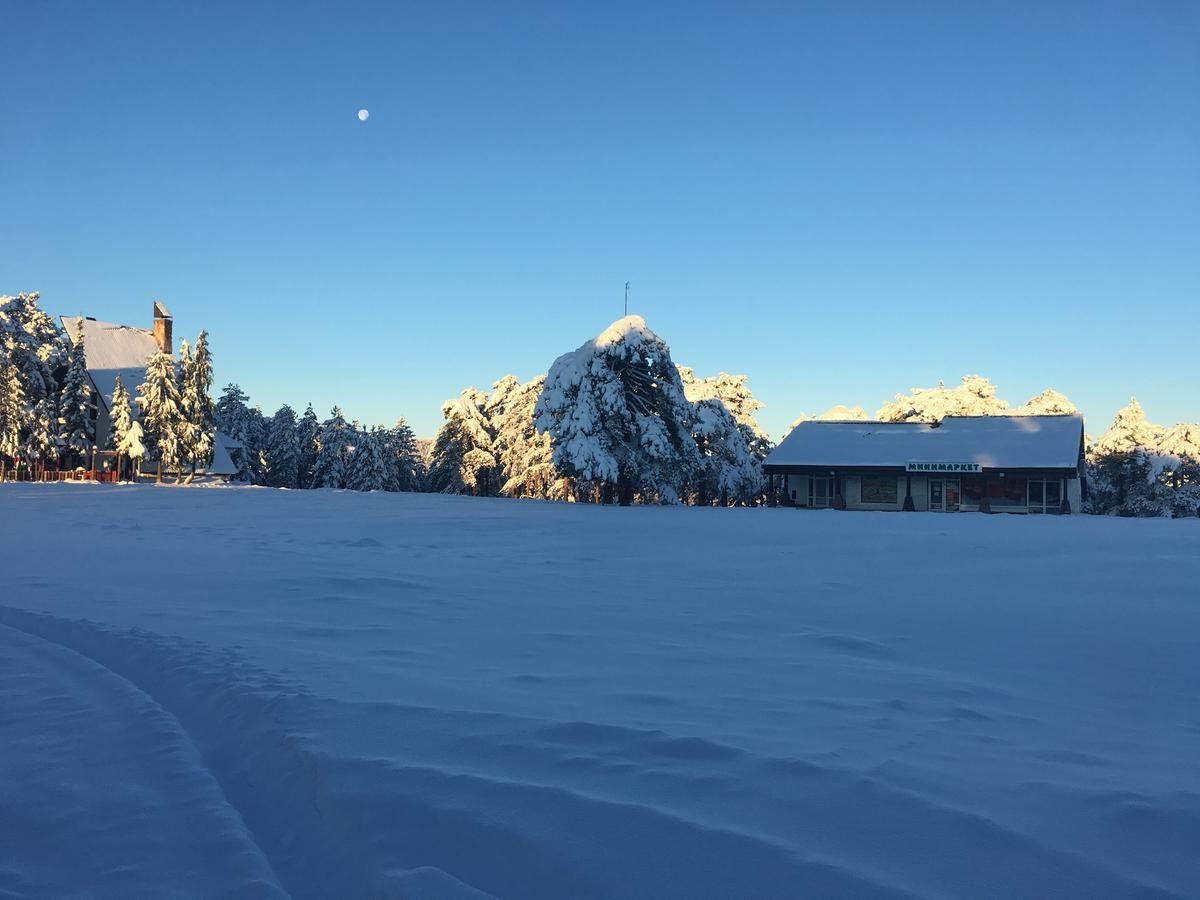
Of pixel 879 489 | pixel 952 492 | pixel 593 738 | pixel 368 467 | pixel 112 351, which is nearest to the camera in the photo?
pixel 593 738

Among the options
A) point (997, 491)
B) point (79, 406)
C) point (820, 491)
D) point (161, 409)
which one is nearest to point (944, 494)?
point (997, 491)

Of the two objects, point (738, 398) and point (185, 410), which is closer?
point (185, 410)

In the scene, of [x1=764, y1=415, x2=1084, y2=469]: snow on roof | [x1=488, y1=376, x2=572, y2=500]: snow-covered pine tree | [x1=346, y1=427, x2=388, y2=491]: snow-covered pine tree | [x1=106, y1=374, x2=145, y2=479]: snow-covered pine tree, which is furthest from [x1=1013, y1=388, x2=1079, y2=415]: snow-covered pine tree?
[x1=106, y1=374, x2=145, y2=479]: snow-covered pine tree

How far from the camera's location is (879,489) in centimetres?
4044

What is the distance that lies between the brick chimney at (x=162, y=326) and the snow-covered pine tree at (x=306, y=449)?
20125 millimetres

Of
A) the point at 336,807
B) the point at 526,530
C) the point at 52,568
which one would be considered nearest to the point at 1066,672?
the point at 336,807

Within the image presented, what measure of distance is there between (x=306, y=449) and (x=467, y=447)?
22706mm

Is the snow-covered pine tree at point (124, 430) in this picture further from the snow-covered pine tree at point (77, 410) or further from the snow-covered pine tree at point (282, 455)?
the snow-covered pine tree at point (282, 455)

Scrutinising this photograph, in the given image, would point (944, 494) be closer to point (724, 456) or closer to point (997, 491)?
point (997, 491)

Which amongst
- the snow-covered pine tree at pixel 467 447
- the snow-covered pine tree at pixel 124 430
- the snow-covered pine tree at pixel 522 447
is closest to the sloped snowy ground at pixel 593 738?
the snow-covered pine tree at pixel 522 447

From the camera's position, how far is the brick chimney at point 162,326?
52.5 metres

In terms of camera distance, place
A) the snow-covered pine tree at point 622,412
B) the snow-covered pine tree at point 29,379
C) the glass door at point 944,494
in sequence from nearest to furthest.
Answer: the snow-covered pine tree at point 622,412
the glass door at point 944,494
the snow-covered pine tree at point 29,379

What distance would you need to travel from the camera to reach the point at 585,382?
32250mm

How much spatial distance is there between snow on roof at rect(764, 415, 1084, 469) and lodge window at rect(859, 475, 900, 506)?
148cm
